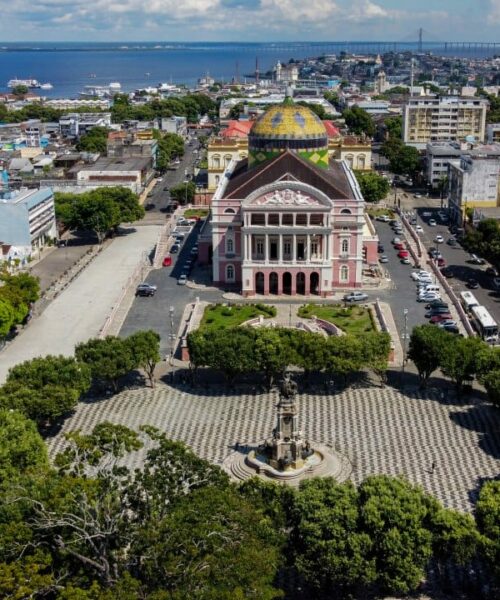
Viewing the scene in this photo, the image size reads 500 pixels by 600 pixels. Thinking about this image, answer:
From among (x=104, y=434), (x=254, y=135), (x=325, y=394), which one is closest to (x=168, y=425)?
(x=325, y=394)

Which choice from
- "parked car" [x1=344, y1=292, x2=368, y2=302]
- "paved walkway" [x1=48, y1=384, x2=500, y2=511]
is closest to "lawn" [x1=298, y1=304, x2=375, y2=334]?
"parked car" [x1=344, y1=292, x2=368, y2=302]

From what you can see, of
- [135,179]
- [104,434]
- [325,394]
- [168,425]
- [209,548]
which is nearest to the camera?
[209,548]

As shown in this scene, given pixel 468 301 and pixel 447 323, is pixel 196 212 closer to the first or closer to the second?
pixel 468 301

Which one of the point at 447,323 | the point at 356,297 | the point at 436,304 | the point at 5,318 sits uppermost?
the point at 5,318

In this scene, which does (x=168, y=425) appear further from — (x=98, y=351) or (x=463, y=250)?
(x=463, y=250)

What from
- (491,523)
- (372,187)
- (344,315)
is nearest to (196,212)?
(372,187)

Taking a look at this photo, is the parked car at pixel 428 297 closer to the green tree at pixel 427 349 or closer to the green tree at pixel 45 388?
the green tree at pixel 427 349
